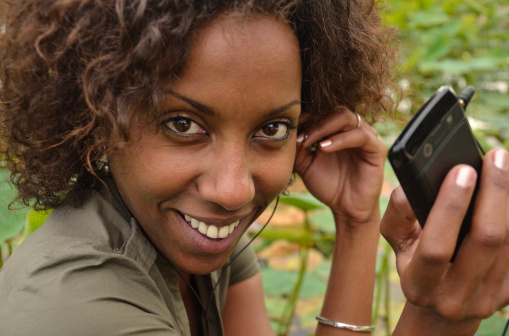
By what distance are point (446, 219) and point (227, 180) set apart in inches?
11.4

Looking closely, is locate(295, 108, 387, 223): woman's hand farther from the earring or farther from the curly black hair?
the earring

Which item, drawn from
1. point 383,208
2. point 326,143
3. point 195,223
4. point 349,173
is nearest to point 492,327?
point 383,208

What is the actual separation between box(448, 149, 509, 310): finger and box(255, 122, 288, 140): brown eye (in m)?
0.30

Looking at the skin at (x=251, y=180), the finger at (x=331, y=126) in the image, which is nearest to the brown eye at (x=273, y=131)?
the skin at (x=251, y=180)

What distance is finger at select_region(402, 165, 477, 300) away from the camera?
2.25 ft

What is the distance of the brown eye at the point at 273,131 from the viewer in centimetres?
87

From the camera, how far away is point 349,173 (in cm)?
123

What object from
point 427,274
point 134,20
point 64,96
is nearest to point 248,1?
point 134,20

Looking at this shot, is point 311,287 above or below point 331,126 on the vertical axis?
below

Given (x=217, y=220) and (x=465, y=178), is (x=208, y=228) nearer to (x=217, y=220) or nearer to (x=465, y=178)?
(x=217, y=220)

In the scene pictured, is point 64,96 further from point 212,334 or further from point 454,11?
point 454,11

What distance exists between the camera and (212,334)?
1.10 meters

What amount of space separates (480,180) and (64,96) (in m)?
0.59

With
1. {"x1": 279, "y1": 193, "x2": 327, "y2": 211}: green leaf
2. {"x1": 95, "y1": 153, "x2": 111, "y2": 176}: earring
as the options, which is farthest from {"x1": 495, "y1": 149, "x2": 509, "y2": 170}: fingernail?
{"x1": 279, "y1": 193, "x2": 327, "y2": 211}: green leaf
